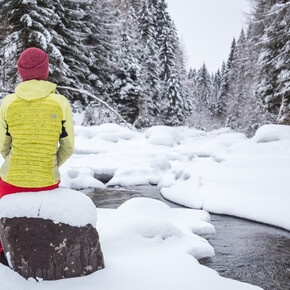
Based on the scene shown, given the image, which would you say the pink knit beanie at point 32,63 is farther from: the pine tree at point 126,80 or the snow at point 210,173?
the pine tree at point 126,80

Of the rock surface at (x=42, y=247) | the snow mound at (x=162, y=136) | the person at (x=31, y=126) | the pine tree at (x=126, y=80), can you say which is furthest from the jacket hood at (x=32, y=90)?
the pine tree at (x=126, y=80)

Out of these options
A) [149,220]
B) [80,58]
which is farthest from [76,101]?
[149,220]

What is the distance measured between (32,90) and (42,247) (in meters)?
1.07

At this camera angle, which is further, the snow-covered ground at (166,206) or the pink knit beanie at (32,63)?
the snow-covered ground at (166,206)

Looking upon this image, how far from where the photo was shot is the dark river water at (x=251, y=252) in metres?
2.76

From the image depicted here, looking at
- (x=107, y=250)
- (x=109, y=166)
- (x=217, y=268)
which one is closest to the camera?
(x=107, y=250)

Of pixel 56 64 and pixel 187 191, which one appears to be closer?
pixel 187 191

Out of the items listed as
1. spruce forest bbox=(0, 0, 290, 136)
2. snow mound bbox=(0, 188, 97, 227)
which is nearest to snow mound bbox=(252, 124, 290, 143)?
spruce forest bbox=(0, 0, 290, 136)

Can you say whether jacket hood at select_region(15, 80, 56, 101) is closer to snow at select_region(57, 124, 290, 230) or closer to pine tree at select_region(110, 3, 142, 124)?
snow at select_region(57, 124, 290, 230)

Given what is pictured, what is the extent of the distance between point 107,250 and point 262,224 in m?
2.86

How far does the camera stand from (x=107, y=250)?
2.60m

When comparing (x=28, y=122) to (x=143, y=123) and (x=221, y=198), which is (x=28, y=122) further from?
(x=143, y=123)

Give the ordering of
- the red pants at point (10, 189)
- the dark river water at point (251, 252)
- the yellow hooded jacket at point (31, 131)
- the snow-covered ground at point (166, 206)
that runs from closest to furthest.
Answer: the yellow hooded jacket at point (31, 131)
the red pants at point (10, 189)
the snow-covered ground at point (166, 206)
the dark river water at point (251, 252)

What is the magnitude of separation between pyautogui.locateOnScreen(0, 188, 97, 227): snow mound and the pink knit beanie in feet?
2.69
